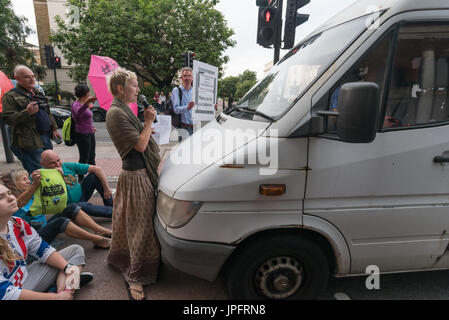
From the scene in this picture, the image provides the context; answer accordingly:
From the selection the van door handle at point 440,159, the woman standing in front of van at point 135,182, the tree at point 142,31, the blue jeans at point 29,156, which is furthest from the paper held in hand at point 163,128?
the tree at point 142,31

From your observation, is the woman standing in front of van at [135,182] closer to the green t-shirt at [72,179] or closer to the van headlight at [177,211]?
the van headlight at [177,211]

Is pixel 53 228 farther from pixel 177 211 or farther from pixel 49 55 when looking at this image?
pixel 49 55

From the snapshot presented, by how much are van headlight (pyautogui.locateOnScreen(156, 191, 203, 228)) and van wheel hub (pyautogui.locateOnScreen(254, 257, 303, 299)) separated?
68cm

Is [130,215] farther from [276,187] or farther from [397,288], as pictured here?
[397,288]

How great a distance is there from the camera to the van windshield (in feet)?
6.21

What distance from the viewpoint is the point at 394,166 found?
1849 mm

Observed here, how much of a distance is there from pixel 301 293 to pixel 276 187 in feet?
3.19

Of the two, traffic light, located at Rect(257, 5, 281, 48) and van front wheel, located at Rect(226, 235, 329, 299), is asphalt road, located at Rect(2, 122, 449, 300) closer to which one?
van front wheel, located at Rect(226, 235, 329, 299)

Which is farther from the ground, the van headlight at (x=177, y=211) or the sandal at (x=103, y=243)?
the van headlight at (x=177, y=211)

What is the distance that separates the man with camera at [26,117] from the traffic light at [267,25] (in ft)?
13.8

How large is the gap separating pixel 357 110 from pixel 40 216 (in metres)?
3.31

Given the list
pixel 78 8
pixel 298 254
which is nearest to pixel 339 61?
pixel 298 254

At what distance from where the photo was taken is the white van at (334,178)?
1.79 meters

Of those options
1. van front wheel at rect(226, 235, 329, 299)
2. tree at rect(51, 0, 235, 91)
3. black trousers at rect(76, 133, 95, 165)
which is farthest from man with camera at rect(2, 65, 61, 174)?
tree at rect(51, 0, 235, 91)
